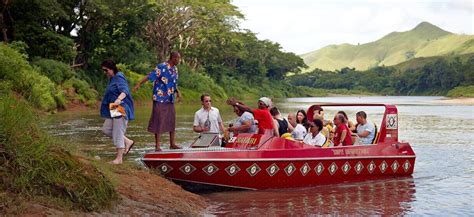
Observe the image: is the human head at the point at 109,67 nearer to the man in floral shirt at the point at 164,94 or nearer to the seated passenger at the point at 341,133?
the man in floral shirt at the point at 164,94

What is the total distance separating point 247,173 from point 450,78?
11024 cm

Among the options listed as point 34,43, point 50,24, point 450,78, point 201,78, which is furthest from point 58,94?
point 450,78

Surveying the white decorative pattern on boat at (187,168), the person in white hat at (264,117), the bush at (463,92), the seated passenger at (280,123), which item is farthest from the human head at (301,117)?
the bush at (463,92)

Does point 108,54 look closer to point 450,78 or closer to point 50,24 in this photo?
point 50,24

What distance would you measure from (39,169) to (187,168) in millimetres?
3331

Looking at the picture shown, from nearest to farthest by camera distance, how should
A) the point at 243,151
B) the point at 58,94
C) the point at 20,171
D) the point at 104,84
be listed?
the point at 20,171
the point at 243,151
the point at 58,94
the point at 104,84

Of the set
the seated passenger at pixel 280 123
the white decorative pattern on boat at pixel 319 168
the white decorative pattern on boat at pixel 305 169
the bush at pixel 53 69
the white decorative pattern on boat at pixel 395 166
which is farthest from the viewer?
the bush at pixel 53 69

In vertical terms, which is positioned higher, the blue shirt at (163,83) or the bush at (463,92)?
the bush at (463,92)

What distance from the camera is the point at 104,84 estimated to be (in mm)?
42156

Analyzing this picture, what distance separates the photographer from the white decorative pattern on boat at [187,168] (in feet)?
32.1

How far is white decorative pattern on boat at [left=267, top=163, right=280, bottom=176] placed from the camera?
1046 centimetres

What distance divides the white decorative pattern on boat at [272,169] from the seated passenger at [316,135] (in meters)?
1.42

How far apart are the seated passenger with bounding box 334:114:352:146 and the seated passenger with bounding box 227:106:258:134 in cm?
172

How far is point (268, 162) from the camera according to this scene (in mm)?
10344
